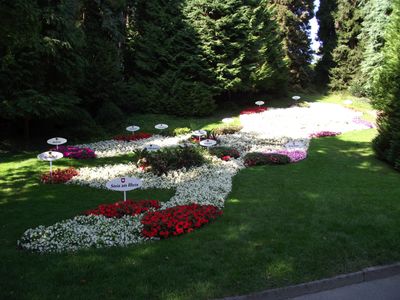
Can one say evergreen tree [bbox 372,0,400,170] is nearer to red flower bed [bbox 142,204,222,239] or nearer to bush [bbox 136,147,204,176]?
bush [bbox 136,147,204,176]

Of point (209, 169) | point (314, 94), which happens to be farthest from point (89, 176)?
point (314, 94)

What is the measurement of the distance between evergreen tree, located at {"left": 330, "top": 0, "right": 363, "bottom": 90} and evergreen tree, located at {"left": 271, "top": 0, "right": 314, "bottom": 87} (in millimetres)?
2651

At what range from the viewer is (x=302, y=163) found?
15.4 meters

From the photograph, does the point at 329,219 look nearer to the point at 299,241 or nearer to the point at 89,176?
the point at 299,241

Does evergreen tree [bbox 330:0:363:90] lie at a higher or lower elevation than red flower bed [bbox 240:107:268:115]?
higher

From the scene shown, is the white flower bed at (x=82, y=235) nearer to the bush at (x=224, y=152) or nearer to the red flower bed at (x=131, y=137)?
the bush at (x=224, y=152)

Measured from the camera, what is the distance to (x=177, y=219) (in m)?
8.59

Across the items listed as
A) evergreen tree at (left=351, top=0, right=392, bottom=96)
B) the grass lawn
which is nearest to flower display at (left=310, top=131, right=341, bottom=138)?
the grass lawn

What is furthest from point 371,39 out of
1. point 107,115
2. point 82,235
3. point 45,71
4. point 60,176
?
point 82,235

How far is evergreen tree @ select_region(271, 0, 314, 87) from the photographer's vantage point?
37375mm

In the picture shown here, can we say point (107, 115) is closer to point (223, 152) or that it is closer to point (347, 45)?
point (223, 152)

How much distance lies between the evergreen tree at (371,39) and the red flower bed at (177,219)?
2676cm

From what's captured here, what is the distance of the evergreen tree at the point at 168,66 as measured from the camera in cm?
2664

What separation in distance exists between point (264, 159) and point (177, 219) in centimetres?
745
